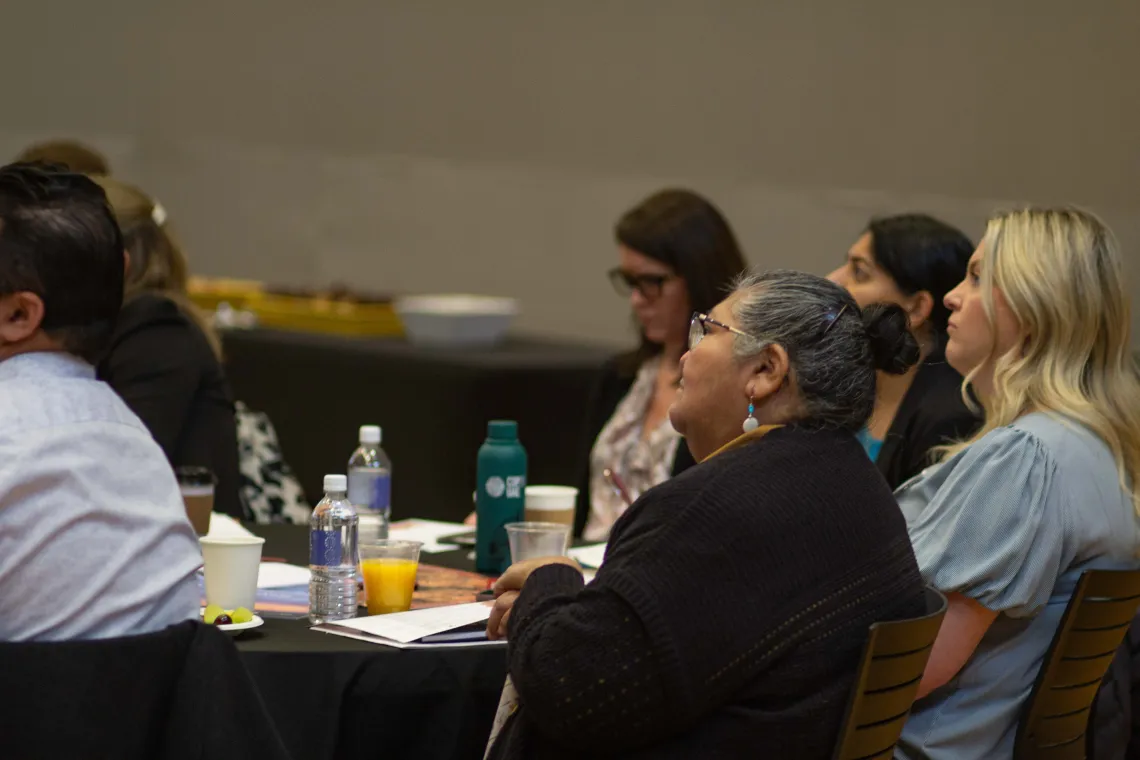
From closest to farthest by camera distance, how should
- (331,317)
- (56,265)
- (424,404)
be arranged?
(56,265), (424,404), (331,317)

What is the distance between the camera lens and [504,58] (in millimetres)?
6602

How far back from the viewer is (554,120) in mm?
6367

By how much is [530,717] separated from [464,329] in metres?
3.77

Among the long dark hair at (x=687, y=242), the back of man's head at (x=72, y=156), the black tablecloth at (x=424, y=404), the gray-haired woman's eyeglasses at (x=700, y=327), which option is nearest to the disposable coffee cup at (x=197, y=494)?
the gray-haired woman's eyeglasses at (x=700, y=327)

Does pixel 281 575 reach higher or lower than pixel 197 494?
lower

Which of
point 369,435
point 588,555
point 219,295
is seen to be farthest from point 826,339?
point 219,295

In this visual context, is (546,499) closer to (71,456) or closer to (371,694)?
(371,694)

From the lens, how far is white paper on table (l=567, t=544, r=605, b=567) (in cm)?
294

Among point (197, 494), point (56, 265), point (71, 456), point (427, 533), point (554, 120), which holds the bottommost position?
point (427, 533)

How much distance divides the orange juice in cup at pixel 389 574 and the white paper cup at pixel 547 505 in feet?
1.58

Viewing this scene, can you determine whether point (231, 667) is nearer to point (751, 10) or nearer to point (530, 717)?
point (530, 717)

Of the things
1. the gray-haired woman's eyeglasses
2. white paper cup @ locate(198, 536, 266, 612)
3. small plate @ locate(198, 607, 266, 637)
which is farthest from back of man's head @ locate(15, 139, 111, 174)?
the gray-haired woman's eyeglasses

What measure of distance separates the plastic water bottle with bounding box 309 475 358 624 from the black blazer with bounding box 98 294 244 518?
43.4 inches

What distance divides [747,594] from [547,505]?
1.12m
